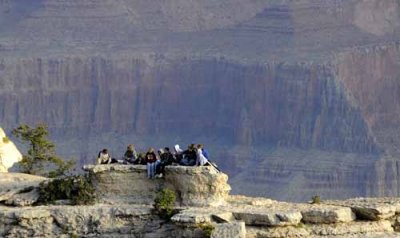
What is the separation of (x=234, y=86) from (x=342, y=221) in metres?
130

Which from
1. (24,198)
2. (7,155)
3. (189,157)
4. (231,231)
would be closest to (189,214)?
(231,231)

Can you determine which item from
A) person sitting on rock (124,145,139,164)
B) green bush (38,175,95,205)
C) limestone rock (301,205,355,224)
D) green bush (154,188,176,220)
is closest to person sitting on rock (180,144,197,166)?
green bush (154,188,176,220)

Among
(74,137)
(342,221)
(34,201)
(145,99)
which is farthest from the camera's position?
(145,99)

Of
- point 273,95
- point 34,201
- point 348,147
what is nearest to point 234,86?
point 273,95

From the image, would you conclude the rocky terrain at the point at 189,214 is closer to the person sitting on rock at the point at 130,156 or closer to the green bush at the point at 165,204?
the green bush at the point at 165,204

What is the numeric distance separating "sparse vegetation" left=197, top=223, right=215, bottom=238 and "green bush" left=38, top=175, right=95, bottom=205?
4.22m

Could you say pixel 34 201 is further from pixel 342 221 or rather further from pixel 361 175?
pixel 361 175

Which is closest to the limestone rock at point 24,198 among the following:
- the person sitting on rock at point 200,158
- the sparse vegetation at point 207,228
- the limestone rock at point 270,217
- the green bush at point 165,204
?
the green bush at point 165,204

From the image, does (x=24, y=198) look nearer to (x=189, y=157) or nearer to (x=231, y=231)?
(x=189, y=157)

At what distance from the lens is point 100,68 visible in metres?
179

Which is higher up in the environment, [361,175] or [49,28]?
[49,28]

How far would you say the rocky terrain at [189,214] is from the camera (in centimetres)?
4812

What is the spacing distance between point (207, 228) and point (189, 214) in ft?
3.22

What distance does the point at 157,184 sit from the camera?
5081 cm
